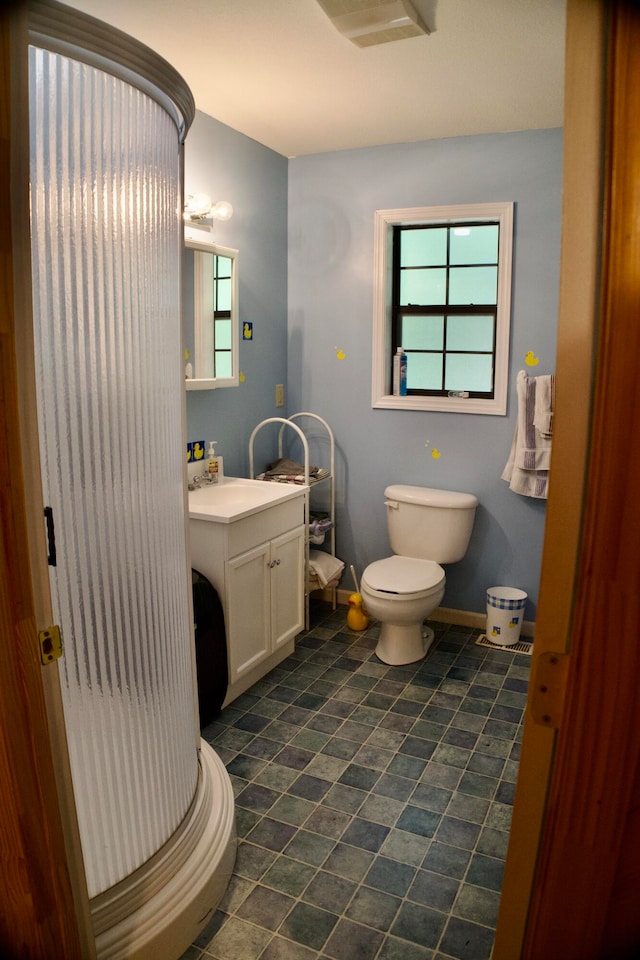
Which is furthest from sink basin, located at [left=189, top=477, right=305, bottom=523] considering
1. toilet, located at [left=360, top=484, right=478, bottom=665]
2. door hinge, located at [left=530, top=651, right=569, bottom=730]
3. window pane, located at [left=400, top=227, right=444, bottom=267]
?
door hinge, located at [left=530, top=651, right=569, bottom=730]

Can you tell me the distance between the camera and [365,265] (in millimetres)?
3660

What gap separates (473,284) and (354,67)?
1.38 m

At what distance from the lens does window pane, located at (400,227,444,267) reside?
12.1 feet

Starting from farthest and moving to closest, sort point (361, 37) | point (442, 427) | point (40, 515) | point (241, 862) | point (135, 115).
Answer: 1. point (442, 427)
2. point (361, 37)
3. point (241, 862)
4. point (135, 115)
5. point (40, 515)

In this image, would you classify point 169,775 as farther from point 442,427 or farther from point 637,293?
point 442,427

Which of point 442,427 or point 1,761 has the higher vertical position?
point 442,427

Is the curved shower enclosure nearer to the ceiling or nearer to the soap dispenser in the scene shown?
the ceiling

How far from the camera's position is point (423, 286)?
3.74 m

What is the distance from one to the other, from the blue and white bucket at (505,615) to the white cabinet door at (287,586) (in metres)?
0.98

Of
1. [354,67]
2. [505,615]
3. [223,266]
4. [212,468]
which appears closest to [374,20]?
[354,67]

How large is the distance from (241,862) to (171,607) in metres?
0.86

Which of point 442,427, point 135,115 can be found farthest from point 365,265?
point 135,115

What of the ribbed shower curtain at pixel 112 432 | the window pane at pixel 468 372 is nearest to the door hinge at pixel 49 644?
the ribbed shower curtain at pixel 112 432

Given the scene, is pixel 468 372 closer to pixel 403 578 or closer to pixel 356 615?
pixel 403 578
